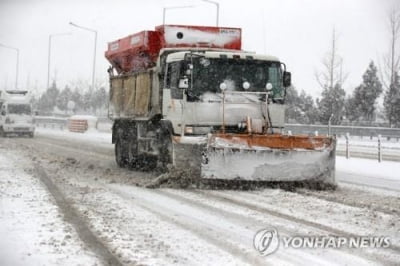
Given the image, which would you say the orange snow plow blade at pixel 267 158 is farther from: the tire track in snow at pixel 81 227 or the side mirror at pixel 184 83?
the tire track in snow at pixel 81 227

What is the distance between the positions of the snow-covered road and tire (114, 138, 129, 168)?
2.60 meters

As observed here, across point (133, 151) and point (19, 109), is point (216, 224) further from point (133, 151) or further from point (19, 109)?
point (19, 109)

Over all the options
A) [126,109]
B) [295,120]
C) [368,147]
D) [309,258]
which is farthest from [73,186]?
[295,120]

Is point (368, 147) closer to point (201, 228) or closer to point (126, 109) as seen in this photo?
point (126, 109)

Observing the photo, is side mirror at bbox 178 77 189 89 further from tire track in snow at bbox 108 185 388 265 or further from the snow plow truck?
tire track in snow at bbox 108 185 388 265

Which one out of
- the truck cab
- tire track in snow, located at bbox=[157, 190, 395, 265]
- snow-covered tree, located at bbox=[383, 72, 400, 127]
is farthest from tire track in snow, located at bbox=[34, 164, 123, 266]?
snow-covered tree, located at bbox=[383, 72, 400, 127]

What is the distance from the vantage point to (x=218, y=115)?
1271cm

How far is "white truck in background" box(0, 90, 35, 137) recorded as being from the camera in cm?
3638

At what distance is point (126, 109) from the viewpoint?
16.5 metres

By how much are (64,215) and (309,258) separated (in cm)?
381

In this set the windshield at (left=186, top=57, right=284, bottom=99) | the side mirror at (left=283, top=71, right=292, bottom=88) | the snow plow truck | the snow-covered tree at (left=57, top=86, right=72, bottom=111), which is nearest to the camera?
the snow plow truck

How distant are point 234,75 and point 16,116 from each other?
2604 centimetres

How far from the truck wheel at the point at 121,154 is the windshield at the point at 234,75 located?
4.86m

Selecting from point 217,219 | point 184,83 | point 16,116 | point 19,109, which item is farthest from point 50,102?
point 217,219
